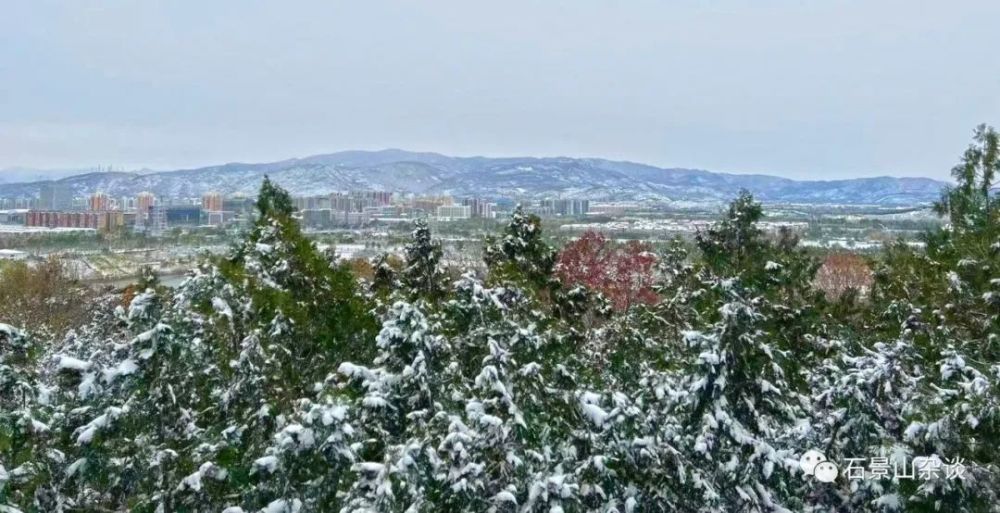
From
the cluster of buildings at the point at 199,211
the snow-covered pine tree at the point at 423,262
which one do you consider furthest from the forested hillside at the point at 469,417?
the cluster of buildings at the point at 199,211

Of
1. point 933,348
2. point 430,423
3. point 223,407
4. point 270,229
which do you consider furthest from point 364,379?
point 933,348

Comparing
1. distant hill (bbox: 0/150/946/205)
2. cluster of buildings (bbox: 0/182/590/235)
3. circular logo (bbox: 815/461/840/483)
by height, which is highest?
distant hill (bbox: 0/150/946/205)

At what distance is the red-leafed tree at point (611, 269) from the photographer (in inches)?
719

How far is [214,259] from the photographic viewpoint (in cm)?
829

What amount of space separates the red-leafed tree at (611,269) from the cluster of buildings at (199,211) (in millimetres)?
53182

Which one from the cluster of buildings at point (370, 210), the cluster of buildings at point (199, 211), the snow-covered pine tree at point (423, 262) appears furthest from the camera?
the cluster of buildings at point (370, 210)

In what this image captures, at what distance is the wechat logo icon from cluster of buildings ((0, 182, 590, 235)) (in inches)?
2637

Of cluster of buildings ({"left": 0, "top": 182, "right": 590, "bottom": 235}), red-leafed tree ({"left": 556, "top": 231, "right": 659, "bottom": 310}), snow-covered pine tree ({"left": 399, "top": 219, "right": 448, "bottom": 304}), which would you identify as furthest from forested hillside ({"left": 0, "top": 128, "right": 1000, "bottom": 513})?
cluster of buildings ({"left": 0, "top": 182, "right": 590, "bottom": 235})

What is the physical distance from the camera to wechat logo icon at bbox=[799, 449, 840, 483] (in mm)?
5734

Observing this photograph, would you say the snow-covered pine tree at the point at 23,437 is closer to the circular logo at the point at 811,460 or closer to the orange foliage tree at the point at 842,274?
the circular logo at the point at 811,460

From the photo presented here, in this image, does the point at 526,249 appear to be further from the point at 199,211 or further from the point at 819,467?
the point at 199,211

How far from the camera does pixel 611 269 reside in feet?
65.4

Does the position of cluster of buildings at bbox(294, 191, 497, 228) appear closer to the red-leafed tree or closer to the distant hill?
the distant hill

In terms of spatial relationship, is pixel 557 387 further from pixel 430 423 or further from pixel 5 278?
pixel 5 278
